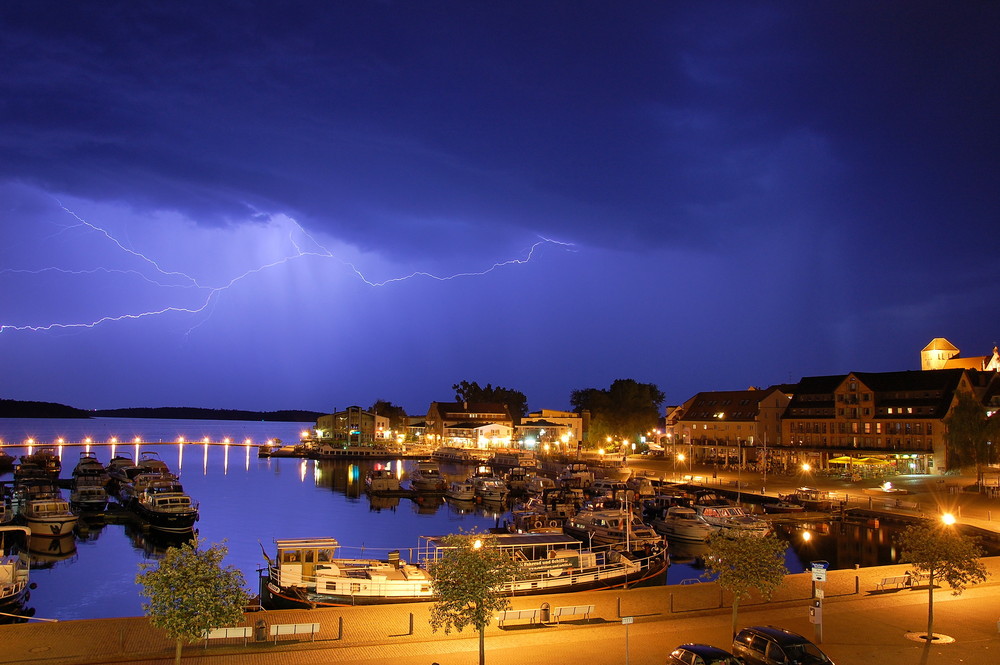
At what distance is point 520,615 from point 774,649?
26.4ft

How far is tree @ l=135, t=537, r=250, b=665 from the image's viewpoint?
16.6 m

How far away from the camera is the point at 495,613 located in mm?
22984

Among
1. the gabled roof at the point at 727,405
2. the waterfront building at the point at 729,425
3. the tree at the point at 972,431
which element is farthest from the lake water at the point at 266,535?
the gabled roof at the point at 727,405

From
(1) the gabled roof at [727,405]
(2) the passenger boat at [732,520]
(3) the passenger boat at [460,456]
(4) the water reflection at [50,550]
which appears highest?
(1) the gabled roof at [727,405]

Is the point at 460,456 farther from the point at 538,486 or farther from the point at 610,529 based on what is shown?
the point at 610,529

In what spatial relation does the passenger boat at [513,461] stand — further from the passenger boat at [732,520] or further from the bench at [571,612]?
the bench at [571,612]

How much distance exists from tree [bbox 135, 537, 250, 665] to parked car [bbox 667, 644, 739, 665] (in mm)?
10581

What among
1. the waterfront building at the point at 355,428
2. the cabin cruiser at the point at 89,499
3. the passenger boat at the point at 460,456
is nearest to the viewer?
the cabin cruiser at the point at 89,499

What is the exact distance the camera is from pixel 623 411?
129250 mm

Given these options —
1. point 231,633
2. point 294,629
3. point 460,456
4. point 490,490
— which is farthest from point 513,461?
point 231,633

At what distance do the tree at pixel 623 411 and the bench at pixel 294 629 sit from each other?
111693mm

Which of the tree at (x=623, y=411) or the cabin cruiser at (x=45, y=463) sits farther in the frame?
the tree at (x=623, y=411)

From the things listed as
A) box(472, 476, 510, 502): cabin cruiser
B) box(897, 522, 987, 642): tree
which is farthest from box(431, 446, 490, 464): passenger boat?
box(897, 522, 987, 642): tree

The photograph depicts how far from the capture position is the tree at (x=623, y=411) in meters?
129
